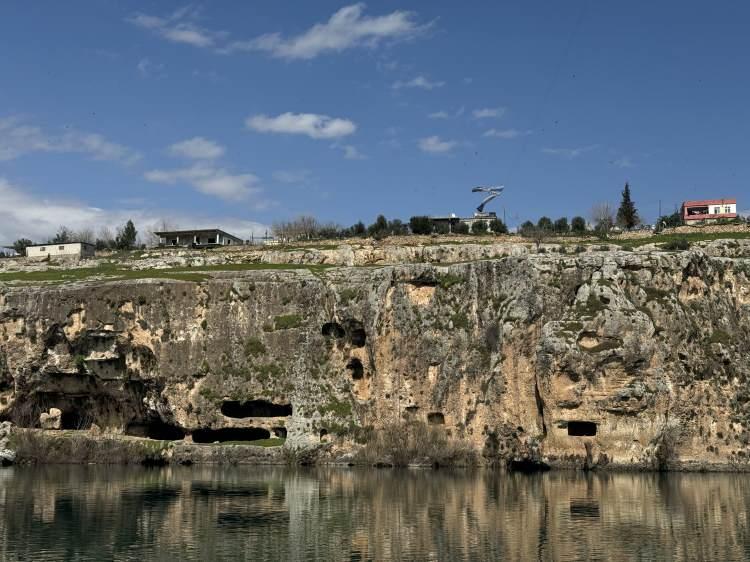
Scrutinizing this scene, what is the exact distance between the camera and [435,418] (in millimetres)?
57062

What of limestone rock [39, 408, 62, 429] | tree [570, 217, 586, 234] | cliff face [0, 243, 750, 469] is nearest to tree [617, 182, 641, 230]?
tree [570, 217, 586, 234]

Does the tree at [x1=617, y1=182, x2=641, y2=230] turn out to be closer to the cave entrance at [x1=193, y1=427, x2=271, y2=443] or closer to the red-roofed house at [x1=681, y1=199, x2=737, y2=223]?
the red-roofed house at [x1=681, y1=199, x2=737, y2=223]

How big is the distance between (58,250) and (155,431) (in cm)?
3402

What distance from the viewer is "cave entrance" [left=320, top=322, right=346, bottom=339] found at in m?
60.3

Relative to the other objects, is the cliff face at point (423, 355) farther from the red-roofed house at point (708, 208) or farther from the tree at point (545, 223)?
the red-roofed house at point (708, 208)

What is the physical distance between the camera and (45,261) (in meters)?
86.2

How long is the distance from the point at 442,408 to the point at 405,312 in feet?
23.5

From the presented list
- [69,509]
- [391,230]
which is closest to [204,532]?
[69,509]

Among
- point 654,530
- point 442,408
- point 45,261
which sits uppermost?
point 45,261

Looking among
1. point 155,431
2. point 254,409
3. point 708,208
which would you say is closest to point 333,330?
point 254,409

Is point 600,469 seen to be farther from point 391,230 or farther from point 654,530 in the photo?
point 391,230

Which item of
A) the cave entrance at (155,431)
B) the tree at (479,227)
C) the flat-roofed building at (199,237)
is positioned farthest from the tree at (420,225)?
the cave entrance at (155,431)

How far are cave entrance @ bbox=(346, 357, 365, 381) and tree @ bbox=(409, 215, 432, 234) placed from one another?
1263 inches

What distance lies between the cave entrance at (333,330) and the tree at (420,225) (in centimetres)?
3109
